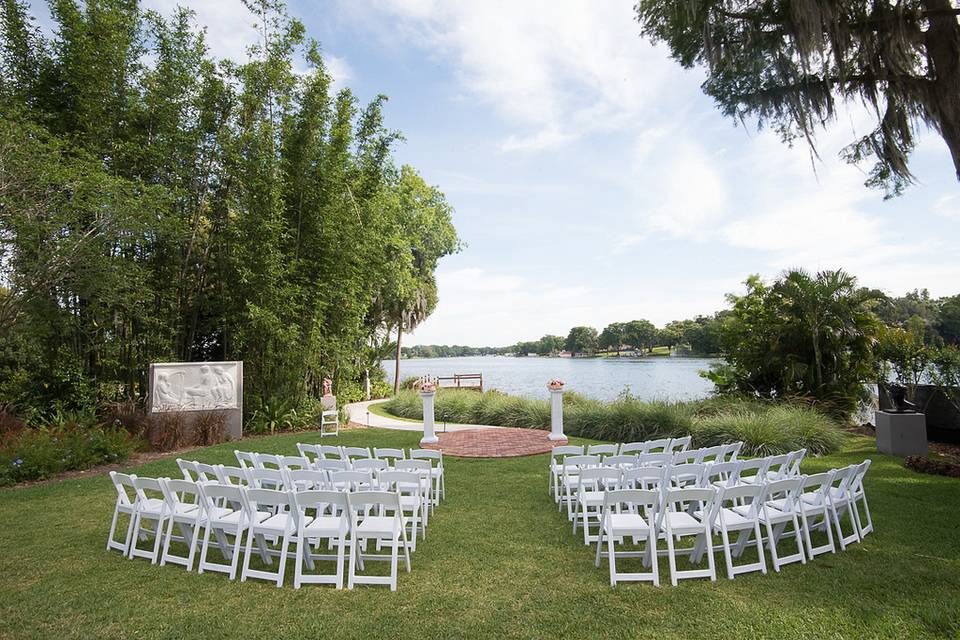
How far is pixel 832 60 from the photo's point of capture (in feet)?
23.2

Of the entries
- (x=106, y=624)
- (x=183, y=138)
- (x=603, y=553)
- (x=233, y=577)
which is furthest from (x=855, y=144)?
(x=183, y=138)

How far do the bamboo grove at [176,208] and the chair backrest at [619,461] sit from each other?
28.1 feet

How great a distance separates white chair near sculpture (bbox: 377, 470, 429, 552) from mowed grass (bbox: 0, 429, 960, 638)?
17 centimetres

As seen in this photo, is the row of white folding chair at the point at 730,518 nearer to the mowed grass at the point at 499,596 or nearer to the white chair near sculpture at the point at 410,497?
the mowed grass at the point at 499,596

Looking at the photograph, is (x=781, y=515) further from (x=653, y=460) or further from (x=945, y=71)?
(x=945, y=71)

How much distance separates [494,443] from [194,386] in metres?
6.70

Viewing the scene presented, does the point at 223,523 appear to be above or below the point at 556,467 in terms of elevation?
above

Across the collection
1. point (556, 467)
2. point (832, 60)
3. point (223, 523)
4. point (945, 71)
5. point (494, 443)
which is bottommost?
point (494, 443)

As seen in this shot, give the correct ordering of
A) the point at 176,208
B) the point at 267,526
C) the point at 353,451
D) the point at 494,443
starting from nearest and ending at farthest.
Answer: the point at 267,526 → the point at 353,451 → the point at 494,443 → the point at 176,208

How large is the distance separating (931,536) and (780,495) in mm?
1209

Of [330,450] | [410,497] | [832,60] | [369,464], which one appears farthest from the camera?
[832,60]

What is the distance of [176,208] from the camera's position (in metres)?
11.6

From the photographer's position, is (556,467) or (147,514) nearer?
(147,514)

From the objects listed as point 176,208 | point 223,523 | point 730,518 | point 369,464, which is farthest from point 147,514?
point 176,208
